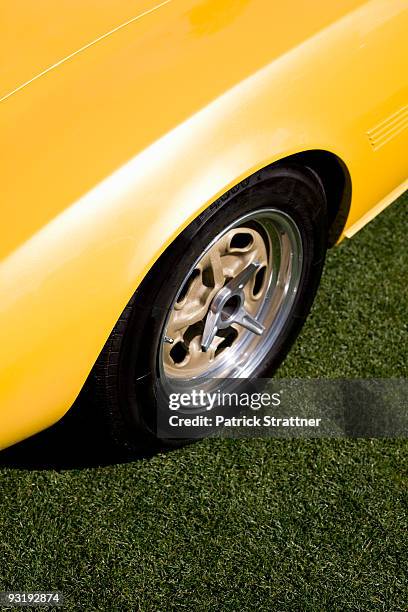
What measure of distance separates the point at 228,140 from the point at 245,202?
20 centimetres

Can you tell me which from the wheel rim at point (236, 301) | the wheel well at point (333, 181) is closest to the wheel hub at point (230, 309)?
the wheel rim at point (236, 301)

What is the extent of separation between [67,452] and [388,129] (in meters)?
1.45

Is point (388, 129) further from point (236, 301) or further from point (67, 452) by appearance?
point (67, 452)

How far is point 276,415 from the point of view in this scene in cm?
273

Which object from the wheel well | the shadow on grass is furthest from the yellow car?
the shadow on grass

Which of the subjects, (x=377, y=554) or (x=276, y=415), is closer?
(x=377, y=554)

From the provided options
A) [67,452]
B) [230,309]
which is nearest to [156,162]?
[230,309]

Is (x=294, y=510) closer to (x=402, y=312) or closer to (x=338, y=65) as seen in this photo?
(x=402, y=312)

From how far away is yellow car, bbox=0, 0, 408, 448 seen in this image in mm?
1896

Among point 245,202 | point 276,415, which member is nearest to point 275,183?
point 245,202

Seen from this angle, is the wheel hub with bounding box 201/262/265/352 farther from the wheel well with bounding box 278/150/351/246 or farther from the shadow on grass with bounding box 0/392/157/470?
the shadow on grass with bounding box 0/392/157/470

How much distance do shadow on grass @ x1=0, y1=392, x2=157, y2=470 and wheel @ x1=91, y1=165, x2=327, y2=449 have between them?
16 cm

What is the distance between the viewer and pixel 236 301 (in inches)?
102

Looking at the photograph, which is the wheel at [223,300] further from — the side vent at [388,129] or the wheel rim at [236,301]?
the side vent at [388,129]
